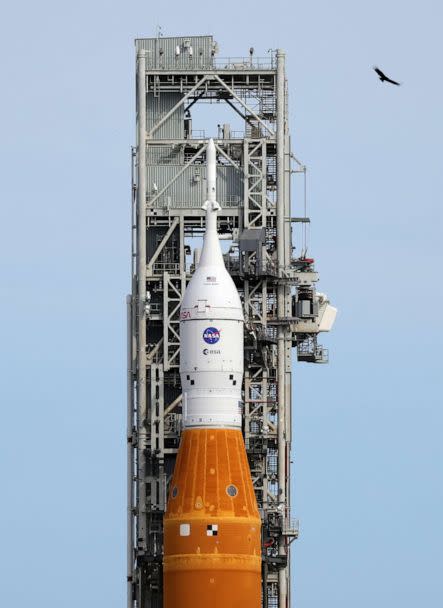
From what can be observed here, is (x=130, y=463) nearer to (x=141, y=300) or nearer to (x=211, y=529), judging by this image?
(x=141, y=300)

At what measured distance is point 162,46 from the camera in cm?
13938

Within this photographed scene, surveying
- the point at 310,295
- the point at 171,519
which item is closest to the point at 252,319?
the point at 310,295

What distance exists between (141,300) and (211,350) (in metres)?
7.87

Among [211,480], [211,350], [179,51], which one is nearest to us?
[211,480]

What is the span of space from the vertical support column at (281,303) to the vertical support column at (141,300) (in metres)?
6.09

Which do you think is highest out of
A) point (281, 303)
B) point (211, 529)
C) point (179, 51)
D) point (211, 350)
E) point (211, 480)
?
point (179, 51)

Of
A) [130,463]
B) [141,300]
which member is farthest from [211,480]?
[141,300]

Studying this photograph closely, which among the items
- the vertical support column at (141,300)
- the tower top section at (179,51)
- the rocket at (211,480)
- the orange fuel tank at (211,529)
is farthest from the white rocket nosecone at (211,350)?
the tower top section at (179,51)

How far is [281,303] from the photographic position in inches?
5379

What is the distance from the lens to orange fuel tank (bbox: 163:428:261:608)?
127500mm

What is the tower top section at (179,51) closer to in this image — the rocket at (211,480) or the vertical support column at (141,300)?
the vertical support column at (141,300)

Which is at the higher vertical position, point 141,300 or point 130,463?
point 141,300

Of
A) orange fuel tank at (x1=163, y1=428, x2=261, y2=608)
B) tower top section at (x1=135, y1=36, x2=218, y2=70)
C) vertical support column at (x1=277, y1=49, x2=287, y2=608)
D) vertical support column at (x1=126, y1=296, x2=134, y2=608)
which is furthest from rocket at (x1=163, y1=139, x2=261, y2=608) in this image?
tower top section at (x1=135, y1=36, x2=218, y2=70)

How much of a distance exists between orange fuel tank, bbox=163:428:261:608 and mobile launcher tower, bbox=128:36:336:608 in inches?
2.4
